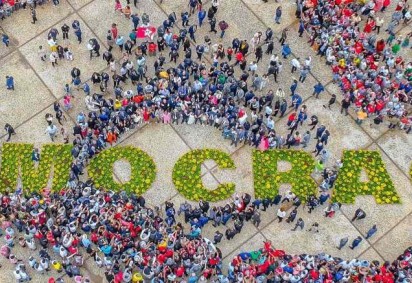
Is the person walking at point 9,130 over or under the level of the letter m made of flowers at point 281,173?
over

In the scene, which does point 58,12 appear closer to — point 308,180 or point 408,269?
point 308,180

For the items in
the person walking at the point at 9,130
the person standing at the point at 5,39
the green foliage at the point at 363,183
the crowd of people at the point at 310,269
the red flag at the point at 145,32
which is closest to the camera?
the crowd of people at the point at 310,269

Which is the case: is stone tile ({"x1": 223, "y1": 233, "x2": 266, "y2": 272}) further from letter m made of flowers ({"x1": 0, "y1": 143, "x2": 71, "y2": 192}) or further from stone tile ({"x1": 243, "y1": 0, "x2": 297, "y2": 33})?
stone tile ({"x1": 243, "y1": 0, "x2": 297, "y2": 33})

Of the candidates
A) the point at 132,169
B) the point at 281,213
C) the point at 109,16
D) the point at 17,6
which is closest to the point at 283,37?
the point at 109,16

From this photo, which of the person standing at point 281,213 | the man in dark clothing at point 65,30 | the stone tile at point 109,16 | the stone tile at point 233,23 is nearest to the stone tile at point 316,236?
the person standing at point 281,213

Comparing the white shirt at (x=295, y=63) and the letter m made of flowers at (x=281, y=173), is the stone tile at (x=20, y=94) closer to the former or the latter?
the letter m made of flowers at (x=281, y=173)

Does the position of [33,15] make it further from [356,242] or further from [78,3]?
[356,242]

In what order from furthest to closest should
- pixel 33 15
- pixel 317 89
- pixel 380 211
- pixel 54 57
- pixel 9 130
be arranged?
pixel 33 15 → pixel 54 57 → pixel 317 89 → pixel 9 130 → pixel 380 211
